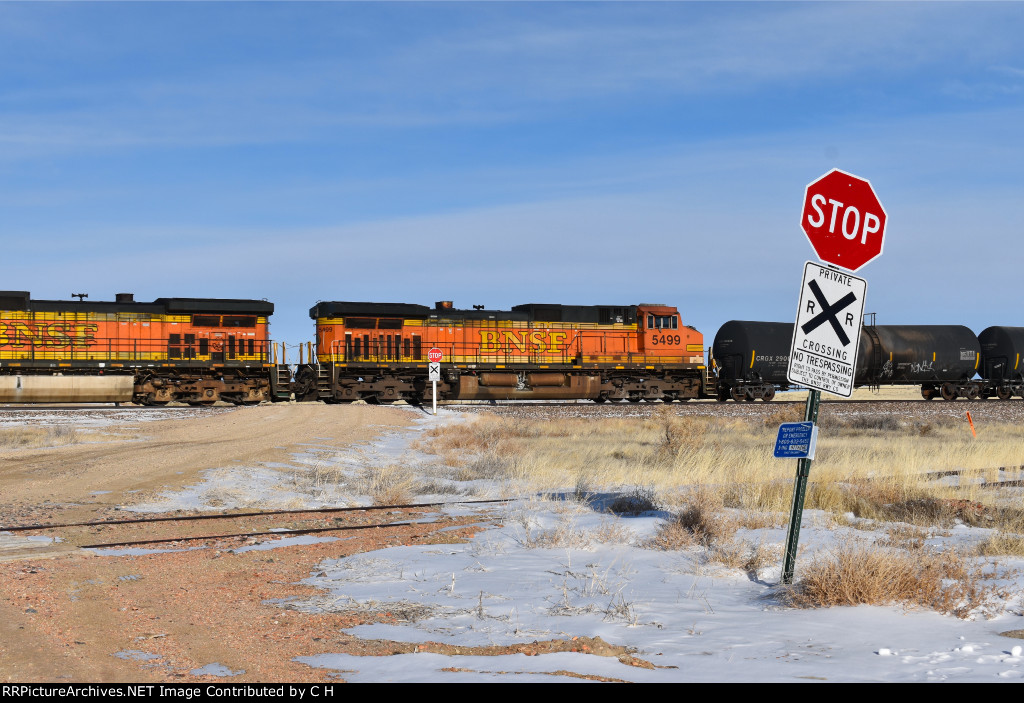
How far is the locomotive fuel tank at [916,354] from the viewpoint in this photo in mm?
36062

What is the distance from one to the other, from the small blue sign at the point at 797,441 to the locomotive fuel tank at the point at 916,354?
101ft

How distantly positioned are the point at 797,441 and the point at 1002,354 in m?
38.3

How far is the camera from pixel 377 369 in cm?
3447

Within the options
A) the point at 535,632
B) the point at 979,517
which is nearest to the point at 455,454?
the point at 979,517

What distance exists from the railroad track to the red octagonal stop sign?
5.32 meters

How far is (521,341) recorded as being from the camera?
119 ft

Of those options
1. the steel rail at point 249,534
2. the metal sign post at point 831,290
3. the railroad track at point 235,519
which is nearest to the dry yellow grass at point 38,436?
the railroad track at point 235,519

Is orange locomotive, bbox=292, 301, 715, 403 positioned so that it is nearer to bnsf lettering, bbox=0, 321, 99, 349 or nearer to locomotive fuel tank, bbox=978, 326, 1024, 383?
bnsf lettering, bbox=0, 321, 99, 349

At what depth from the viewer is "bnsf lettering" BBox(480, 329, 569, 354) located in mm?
35906

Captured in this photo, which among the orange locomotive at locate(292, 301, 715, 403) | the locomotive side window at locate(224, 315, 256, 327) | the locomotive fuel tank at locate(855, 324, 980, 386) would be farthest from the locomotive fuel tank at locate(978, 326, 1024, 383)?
the locomotive side window at locate(224, 315, 256, 327)

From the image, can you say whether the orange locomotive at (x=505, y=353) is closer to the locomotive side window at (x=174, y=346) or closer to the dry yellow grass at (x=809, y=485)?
the locomotive side window at (x=174, y=346)

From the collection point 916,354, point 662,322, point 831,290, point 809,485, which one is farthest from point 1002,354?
point 831,290
